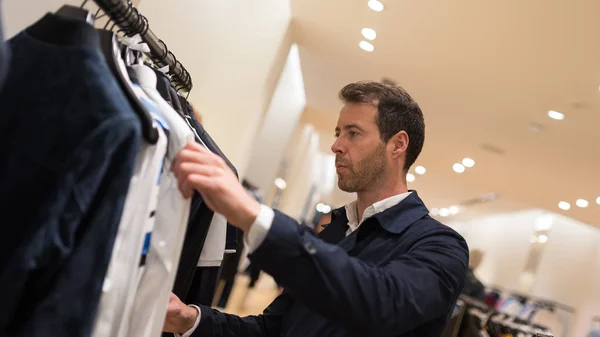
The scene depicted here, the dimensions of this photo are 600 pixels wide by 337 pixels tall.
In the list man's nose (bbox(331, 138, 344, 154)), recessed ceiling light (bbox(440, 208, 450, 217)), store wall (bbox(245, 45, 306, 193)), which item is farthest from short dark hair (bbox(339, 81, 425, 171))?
recessed ceiling light (bbox(440, 208, 450, 217))

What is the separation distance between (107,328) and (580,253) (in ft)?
41.9

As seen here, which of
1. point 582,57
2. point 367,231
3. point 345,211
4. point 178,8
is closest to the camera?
point 367,231

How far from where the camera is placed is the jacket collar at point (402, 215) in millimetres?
1542

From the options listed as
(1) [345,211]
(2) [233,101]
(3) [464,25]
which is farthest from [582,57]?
(1) [345,211]

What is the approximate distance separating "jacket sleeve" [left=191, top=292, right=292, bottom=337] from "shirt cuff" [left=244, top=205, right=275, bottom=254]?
651 millimetres

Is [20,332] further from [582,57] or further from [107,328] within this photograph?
[582,57]

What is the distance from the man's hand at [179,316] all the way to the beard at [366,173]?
50 cm

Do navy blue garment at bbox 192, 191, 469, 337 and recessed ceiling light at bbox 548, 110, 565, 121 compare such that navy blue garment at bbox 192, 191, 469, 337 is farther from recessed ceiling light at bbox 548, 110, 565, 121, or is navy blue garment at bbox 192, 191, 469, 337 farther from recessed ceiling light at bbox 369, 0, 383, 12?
recessed ceiling light at bbox 548, 110, 565, 121

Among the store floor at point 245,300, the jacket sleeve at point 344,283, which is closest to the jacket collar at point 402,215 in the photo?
the jacket sleeve at point 344,283

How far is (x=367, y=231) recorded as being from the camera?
1611 millimetres

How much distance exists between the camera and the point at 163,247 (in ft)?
4.01

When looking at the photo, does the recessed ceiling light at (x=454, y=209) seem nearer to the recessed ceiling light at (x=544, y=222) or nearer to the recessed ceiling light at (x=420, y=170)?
the recessed ceiling light at (x=544, y=222)

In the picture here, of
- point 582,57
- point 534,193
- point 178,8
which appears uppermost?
point 582,57

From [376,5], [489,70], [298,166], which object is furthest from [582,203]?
[376,5]
